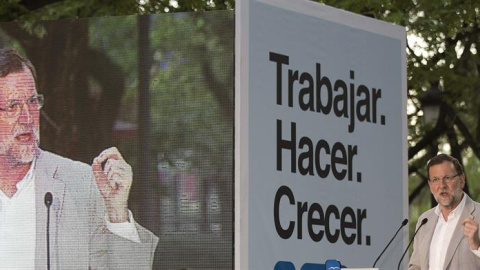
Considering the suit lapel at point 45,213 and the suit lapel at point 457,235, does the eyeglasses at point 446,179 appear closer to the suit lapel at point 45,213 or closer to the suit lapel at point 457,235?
the suit lapel at point 457,235

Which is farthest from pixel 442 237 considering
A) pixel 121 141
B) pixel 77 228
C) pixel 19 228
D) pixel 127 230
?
pixel 19 228

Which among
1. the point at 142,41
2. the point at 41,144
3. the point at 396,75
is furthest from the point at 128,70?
the point at 396,75

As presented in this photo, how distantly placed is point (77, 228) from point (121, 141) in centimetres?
71

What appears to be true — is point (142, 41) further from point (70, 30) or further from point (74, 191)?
point (74, 191)

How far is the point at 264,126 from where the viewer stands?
9148 millimetres

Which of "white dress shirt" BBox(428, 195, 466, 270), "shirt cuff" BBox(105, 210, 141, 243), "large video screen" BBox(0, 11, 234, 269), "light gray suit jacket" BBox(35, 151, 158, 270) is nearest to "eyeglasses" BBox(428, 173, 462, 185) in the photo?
"white dress shirt" BBox(428, 195, 466, 270)

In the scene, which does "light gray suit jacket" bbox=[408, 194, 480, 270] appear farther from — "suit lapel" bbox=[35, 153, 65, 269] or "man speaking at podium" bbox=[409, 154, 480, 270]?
"suit lapel" bbox=[35, 153, 65, 269]

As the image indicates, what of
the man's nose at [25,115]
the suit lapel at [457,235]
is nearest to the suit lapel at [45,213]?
the man's nose at [25,115]

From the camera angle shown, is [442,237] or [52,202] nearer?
[442,237]

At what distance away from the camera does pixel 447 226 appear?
935 cm

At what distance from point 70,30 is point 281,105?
1.71 metres

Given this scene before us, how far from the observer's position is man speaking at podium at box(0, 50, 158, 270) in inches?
375

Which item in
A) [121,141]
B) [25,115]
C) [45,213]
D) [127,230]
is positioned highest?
[25,115]

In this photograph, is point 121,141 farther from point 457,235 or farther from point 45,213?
Answer: point 457,235
